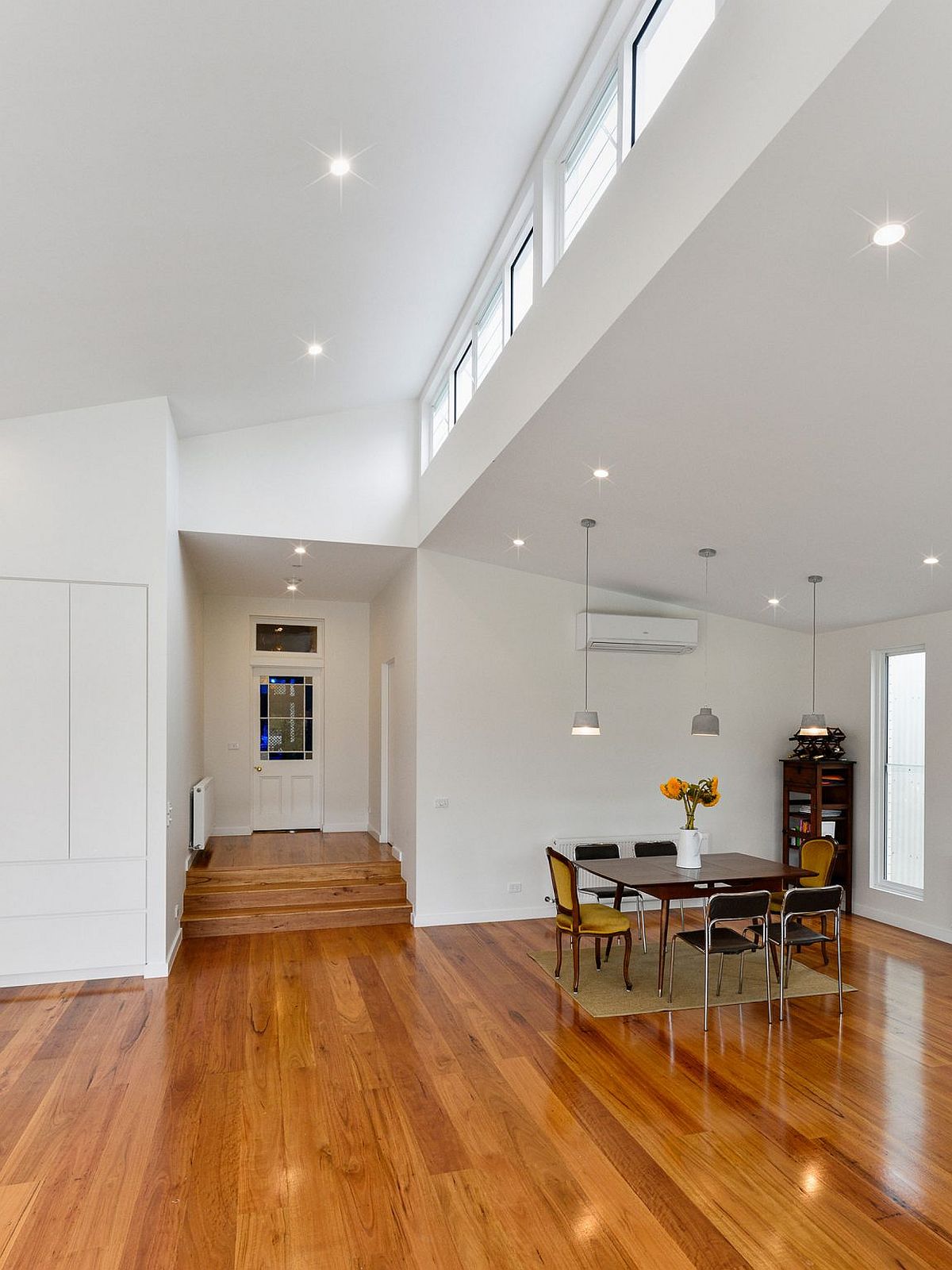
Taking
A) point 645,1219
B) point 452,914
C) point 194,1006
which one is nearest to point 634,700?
point 452,914

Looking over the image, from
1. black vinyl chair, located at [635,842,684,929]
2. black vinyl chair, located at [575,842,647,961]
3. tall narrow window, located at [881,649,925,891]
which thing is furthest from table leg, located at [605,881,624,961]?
tall narrow window, located at [881,649,925,891]

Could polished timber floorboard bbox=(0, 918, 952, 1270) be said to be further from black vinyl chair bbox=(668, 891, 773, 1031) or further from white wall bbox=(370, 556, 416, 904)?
white wall bbox=(370, 556, 416, 904)

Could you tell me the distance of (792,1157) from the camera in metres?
3.21

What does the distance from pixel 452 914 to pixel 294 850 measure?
6.91ft

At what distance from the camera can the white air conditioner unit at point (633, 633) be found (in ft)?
23.5

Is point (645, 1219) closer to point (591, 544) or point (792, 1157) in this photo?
point (792, 1157)

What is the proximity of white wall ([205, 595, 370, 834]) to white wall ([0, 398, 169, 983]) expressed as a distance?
3.74m

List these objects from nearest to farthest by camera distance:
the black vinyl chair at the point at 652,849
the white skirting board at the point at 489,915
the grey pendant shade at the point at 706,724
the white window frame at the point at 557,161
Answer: the white window frame at the point at 557,161, the grey pendant shade at the point at 706,724, the black vinyl chair at the point at 652,849, the white skirting board at the point at 489,915

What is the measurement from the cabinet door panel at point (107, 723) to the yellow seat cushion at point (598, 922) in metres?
2.90

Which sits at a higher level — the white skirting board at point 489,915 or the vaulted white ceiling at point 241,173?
the vaulted white ceiling at point 241,173

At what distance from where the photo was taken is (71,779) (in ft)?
17.8

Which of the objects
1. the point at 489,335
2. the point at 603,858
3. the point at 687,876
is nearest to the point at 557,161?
the point at 489,335

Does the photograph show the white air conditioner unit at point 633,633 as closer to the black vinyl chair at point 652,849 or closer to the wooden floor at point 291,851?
the black vinyl chair at point 652,849

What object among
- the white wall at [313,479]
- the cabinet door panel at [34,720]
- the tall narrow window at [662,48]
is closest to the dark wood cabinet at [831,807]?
the white wall at [313,479]
